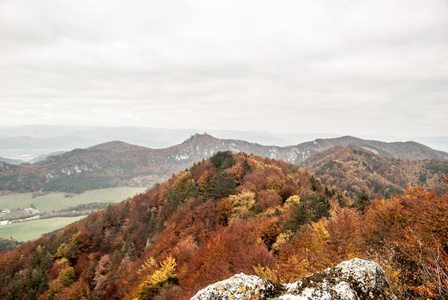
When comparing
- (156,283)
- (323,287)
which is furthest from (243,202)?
(323,287)

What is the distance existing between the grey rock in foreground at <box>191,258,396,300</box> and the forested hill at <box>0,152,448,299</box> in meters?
1.52

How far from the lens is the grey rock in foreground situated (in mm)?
5887

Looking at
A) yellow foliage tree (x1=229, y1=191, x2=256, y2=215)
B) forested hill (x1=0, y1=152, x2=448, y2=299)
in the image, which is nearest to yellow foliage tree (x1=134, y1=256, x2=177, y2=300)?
forested hill (x1=0, y1=152, x2=448, y2=299)

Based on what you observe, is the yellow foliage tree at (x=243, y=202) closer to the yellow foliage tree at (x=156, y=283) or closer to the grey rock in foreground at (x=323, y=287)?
the yellow foliage tree at (x=156, y=283)

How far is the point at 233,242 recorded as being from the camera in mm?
32375

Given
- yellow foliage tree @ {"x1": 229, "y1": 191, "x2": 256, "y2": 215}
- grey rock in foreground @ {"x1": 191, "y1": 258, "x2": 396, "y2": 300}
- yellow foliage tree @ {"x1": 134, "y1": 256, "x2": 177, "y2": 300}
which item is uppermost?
grey rock in foreground @ {"x1": 191, "y1": 258, "x2": 396, "y2": 300}

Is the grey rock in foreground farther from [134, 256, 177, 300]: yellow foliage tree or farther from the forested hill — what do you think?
[134, 256, 177, 300]: yellow foliage tree

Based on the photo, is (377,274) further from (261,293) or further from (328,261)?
(328,261)

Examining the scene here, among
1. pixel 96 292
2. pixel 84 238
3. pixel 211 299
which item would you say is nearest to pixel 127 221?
pixel 84 238

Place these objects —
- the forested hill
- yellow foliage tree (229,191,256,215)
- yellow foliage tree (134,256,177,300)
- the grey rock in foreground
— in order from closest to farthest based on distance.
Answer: the grey rock in foreground → the forested hill → yellow foliage tree (134,256,177,300) → yellow foliage tree (229,191,256,215)

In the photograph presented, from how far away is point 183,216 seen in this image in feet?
202

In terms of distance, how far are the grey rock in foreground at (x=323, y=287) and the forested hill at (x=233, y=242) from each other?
152 cm

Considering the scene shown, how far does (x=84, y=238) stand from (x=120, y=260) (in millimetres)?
34162

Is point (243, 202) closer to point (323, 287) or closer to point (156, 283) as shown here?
point (156, 283)
